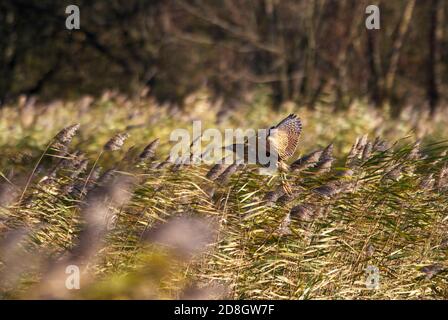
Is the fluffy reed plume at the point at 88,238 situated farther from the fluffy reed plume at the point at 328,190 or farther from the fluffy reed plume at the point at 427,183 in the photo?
the fluffy reed plume at the point at 427,183

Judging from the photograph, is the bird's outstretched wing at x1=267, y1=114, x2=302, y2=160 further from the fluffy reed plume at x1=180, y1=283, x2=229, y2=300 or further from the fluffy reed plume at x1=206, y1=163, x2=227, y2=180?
the fluffy reed plume at x1=180, y1=283, x2=229, y2=300

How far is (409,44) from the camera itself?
62.8 ft

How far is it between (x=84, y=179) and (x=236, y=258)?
0.92m

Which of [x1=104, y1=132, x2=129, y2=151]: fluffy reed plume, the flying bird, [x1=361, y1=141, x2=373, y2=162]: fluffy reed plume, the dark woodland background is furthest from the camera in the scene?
the dark woodland background

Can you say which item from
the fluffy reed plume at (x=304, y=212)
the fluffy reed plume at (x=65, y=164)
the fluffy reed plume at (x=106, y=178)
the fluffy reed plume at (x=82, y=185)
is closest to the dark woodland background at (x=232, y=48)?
the fluffy reed plume at (x=65, y=164)

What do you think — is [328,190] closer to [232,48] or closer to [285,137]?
[285,137]

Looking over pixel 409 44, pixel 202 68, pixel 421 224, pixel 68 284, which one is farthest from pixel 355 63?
pixel 68 284

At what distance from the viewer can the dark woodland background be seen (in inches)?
677

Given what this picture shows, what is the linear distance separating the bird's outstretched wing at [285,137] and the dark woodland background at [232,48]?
34.2 ft

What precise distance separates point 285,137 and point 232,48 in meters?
13.5

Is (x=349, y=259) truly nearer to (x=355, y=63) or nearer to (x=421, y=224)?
(x=421, y=224)

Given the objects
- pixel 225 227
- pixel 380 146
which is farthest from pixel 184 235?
pixel 380 146

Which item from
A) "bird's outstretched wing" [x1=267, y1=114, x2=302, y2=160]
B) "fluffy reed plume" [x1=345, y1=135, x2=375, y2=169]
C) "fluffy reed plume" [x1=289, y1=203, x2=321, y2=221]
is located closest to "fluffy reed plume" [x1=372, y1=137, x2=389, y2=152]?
"fluffy reed plume" [x1=345, y1=135, x2=375, y2=169]

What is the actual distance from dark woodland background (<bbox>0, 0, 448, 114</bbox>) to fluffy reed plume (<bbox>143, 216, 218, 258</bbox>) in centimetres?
1172
